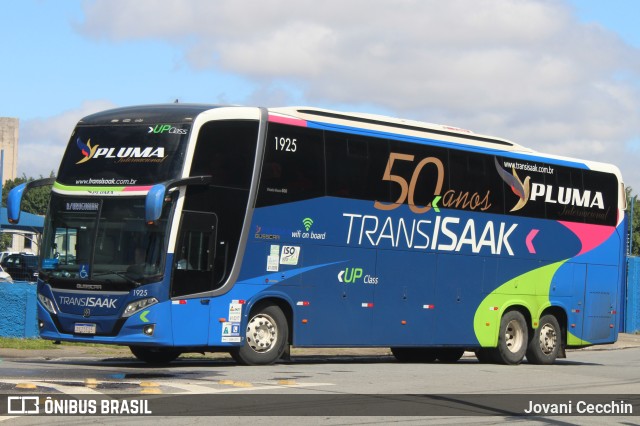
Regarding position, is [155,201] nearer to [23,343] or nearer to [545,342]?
[23,343]

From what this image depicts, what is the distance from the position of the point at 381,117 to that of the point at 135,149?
5425 mm

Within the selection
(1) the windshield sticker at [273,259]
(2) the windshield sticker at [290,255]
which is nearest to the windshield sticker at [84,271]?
(1) the windshield sticker at [273,259]

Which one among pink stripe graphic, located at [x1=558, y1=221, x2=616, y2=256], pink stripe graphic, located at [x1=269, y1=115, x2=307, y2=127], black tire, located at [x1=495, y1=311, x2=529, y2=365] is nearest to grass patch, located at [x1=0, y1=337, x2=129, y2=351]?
pink stripe graphic, located at [x1=269, y1=115, x2=307, y2=127]

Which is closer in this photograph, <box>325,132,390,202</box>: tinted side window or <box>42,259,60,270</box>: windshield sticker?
<box>42,259,60,270</box>: windshield sticker

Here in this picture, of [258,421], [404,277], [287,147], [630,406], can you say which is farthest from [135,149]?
[630,406]

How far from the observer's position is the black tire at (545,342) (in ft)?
78.1

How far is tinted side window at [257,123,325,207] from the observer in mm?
18641

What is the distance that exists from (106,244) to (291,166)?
11.7 feet

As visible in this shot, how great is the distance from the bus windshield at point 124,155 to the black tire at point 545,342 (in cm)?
1009

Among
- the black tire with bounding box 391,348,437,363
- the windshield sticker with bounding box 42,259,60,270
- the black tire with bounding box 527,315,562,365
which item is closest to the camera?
the windshield sticker with bounding box 42,259,60,270

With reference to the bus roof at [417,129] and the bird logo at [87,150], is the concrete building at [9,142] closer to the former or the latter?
the bus roof at [417,129]

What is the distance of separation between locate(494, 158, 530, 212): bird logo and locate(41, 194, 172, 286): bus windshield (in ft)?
27.8

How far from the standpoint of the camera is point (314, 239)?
19.5 meters

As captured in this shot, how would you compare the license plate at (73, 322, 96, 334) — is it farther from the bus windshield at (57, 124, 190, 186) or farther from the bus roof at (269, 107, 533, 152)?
the bus roof at (269, 107, 533, 152)
